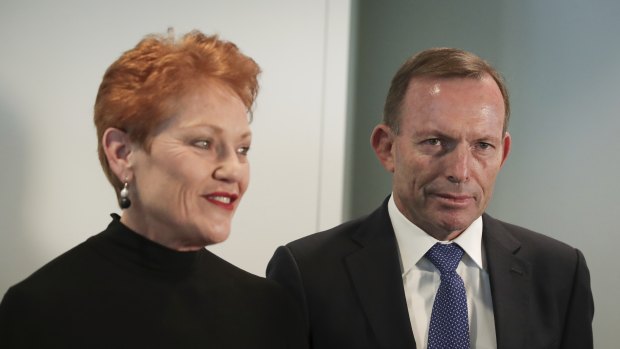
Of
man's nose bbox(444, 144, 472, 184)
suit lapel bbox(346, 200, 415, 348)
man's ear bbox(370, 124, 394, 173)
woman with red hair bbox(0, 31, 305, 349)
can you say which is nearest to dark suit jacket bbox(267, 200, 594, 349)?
suit lapel bbox(346, 200, 415, 348)

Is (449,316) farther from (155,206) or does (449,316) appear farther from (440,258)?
(155,206)

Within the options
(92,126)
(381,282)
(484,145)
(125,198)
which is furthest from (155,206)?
(92,126)

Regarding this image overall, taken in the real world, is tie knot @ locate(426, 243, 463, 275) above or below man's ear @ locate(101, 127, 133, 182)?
below

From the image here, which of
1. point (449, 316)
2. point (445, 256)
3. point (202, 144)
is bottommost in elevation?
point (449, 316)

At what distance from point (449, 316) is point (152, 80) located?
776 millimetres

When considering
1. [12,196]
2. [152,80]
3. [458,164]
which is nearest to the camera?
[152,80]

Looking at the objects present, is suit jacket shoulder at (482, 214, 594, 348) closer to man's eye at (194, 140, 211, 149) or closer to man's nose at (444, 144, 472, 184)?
man's nose at (444, 144, 472, 184)

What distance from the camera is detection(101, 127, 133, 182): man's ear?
128 cm

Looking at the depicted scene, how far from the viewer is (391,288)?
166 cm

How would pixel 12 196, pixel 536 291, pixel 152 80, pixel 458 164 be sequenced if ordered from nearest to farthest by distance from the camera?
pixel 152 80 < pixel 458 164 < pixel 536 291 < pixel 12 196

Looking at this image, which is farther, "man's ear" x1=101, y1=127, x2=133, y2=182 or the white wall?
the white wall

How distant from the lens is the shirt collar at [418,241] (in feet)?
5.57

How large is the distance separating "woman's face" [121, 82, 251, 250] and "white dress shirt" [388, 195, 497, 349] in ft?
1.72

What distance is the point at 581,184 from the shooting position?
2.60m
